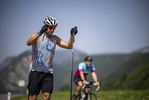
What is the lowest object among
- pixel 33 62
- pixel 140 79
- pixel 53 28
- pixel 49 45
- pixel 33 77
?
pixel 140 79

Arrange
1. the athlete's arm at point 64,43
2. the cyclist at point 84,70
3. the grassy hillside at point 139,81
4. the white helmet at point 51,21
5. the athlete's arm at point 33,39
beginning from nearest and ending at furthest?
the athlete's arm at point 33,39, the white helmet at point 51,21, the athlete's arm at point 64,43, the cyclist at point 84,70, the grassy hillside at point 139,81

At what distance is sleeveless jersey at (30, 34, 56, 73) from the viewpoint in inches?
193

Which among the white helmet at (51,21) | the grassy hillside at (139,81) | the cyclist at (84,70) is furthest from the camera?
the grassy hillside at (139,81)

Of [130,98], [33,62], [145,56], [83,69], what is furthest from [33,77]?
[145,56]

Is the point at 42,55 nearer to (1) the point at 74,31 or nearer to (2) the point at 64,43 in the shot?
(2) the point at 64,43

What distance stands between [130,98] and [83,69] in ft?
→ 16.0

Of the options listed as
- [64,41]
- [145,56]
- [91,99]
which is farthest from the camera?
[145,56]

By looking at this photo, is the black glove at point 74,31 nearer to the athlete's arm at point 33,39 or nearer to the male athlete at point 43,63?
the male athlete at point 43,63

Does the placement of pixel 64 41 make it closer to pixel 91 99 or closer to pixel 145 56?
pixel 91 99

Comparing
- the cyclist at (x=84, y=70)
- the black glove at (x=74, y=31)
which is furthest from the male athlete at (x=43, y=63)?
the cyclist at (x=84, y=70)

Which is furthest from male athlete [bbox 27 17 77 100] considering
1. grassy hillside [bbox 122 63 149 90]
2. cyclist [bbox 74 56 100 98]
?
grassy hillside [bbox 122 63 149 90]

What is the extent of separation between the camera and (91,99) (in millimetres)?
8117

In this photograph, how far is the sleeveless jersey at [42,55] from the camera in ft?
16.1

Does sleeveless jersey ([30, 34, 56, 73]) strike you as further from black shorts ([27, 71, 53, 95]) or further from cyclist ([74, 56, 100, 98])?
cyclist ([74, 56, 100, 98])
